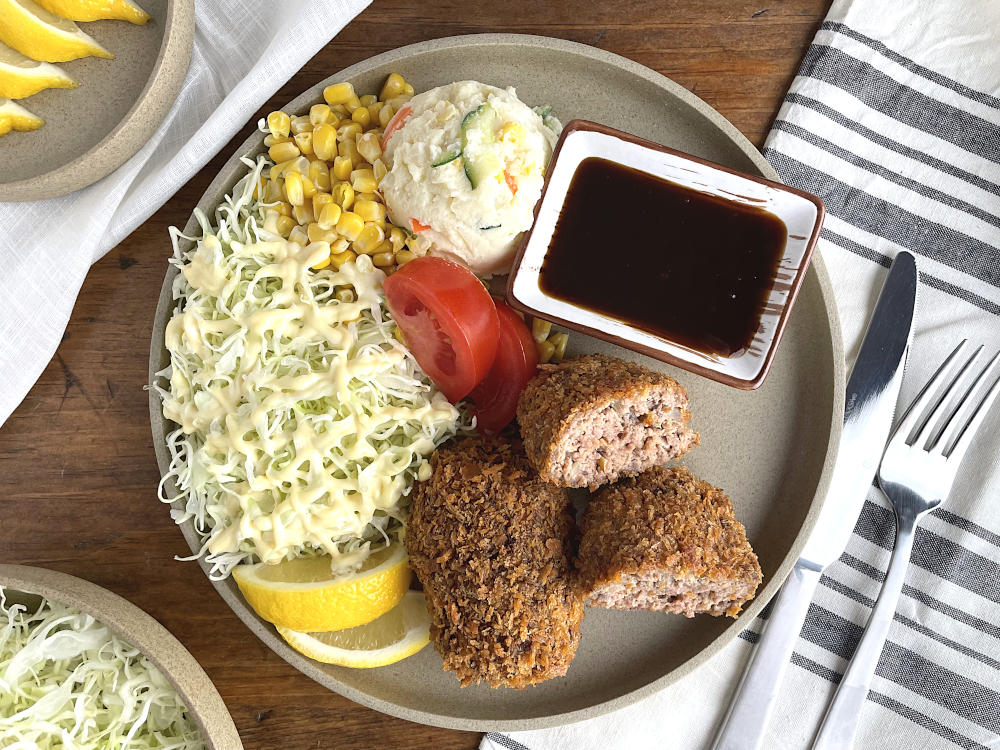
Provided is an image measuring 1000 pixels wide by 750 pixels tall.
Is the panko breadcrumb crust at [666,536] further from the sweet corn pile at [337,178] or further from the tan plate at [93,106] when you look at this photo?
the tan plate at [93,106]

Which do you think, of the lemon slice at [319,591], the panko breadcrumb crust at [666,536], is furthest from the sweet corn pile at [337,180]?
the lemon slice at [319,591]

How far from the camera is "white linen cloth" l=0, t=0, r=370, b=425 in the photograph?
2.81 m

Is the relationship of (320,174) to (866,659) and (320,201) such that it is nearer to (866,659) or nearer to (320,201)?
(320,201)

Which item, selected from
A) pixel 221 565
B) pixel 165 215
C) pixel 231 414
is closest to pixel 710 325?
pixel 231 414

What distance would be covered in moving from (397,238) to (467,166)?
0.44m

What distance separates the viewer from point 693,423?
9.83 feet

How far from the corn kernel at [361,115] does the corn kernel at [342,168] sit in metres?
0.16

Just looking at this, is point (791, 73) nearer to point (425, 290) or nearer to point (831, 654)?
point (425, 290)

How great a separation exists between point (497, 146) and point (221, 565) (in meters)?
1.81

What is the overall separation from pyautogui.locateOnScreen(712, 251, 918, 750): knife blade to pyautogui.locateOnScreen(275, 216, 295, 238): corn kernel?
7.52ft

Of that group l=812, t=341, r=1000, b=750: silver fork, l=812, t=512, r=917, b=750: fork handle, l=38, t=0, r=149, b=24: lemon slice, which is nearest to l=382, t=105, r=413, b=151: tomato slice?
l=38, t=0, r=149, b=24: lemon slice

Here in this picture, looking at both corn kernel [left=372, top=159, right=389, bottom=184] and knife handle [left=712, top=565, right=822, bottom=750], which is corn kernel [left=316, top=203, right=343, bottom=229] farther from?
knife handle [left=712, top=565, right=822, bottom=750]

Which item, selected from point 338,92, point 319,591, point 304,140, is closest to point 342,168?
point 304,140

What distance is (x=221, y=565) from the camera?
276 cm
